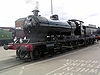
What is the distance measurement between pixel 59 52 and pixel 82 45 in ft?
23.9

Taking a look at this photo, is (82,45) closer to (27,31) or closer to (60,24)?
(60,24)

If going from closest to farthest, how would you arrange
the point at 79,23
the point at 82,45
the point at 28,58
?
1. the point at 28,58
2. the point at 79,23
3. the point at 82,45

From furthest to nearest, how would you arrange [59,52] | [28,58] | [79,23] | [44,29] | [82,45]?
[82,45] → [79,23] → [59,52] → [44,29] → [28,58]

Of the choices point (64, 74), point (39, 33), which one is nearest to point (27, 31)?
point (39, 33)

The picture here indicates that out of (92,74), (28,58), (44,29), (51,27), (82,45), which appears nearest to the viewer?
(92,74)

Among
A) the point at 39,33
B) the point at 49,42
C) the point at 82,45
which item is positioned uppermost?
the point at 39,33

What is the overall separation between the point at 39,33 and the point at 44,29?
51 cm

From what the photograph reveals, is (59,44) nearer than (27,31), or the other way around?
(27,31)

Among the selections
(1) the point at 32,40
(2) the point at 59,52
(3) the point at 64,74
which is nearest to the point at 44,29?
(1) the point at 32,40

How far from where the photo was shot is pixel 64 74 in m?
6.16

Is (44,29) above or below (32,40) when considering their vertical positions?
above

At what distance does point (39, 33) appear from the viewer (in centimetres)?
1029

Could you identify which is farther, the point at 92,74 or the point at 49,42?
the point at 49,42

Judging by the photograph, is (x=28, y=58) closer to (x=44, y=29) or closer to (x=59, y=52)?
(x=44, y=29)
